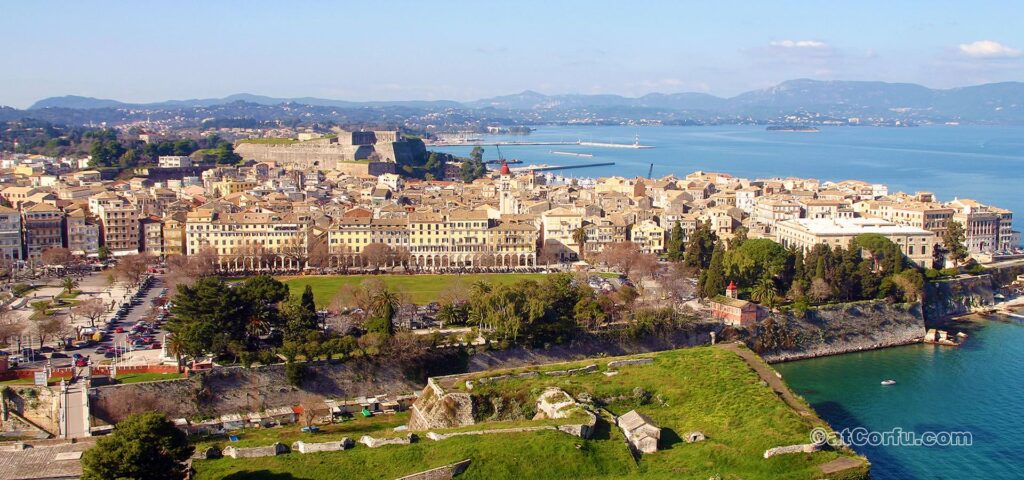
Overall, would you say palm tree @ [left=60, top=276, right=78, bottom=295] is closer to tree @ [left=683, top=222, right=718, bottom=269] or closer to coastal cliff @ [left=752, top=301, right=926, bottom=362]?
tree @ [left=683, top=222, right=718, bottom=269]

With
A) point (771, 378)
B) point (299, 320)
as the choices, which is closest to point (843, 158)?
point (771, 378)

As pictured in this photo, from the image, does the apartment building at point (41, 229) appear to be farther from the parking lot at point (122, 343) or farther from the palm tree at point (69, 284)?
the parking lot at point (122, 343)

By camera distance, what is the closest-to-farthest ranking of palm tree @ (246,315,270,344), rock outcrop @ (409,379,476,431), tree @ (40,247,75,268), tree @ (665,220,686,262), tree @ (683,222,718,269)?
rock outcrop @ (409,379,476,431)
palm tree @ (246,315,270,344)
tree @ (683,222,718,269)
tree @ (40,247,75,268)
tree @ (665,220,686,262)

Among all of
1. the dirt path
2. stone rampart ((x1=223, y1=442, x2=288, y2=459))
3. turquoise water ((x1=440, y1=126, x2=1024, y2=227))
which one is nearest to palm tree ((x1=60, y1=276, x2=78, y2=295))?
stone rampart ((x1=223, y1=442, x2=288, y2=459))

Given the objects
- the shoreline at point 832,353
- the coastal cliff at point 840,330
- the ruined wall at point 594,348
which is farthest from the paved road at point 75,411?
the shoreline at point 832,353

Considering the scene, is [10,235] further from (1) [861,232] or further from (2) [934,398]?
(2) [934,398]

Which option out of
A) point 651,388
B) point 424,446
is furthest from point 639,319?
point 424,446
